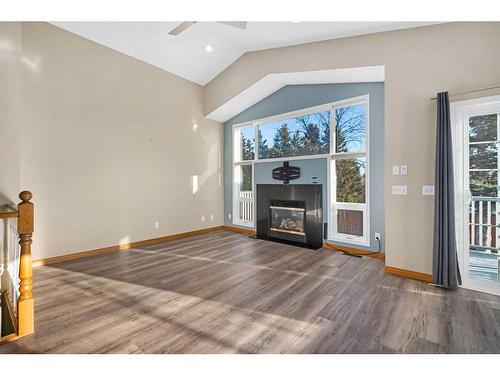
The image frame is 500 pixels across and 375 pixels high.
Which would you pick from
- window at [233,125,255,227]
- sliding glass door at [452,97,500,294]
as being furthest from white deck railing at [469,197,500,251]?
window at [233,125,255,227]

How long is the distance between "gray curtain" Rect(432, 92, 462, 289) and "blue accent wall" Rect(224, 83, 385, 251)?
1.09 meters

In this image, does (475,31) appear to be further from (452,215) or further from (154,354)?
(154,354)

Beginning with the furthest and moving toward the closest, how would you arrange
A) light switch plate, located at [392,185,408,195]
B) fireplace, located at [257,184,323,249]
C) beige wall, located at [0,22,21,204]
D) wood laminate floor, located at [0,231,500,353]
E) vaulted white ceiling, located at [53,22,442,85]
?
fireplace, located at [257,184,323,249] → vaulted white ceiling, located at [53,22,442,85] → light switch plate, located at [392,185,408,195] → beige wall, located at [0,22,21,204] → wood laminate floor, located at [0,231,500,353]

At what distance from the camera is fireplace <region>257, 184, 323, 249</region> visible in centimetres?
462

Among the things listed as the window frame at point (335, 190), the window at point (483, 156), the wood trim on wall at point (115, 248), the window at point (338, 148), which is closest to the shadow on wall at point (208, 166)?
the wood trim on wall at point (115, 248)

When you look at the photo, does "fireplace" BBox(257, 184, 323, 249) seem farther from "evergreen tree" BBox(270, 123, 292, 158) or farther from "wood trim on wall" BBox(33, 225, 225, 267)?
"wood trim on wall" BBox(33, 225, 225, 267)

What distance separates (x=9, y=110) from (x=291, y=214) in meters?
4.33

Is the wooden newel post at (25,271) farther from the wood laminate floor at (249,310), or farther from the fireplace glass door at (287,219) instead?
the fireplace glass door at (287,219)

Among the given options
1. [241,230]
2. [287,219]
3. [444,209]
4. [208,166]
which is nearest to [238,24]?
[208,166]

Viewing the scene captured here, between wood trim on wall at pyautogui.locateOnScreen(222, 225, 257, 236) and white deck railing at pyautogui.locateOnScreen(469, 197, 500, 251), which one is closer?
white deck railing at pyautogui.locateOnScreen(469, 197, 500, 251)

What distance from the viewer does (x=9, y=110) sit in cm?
213
